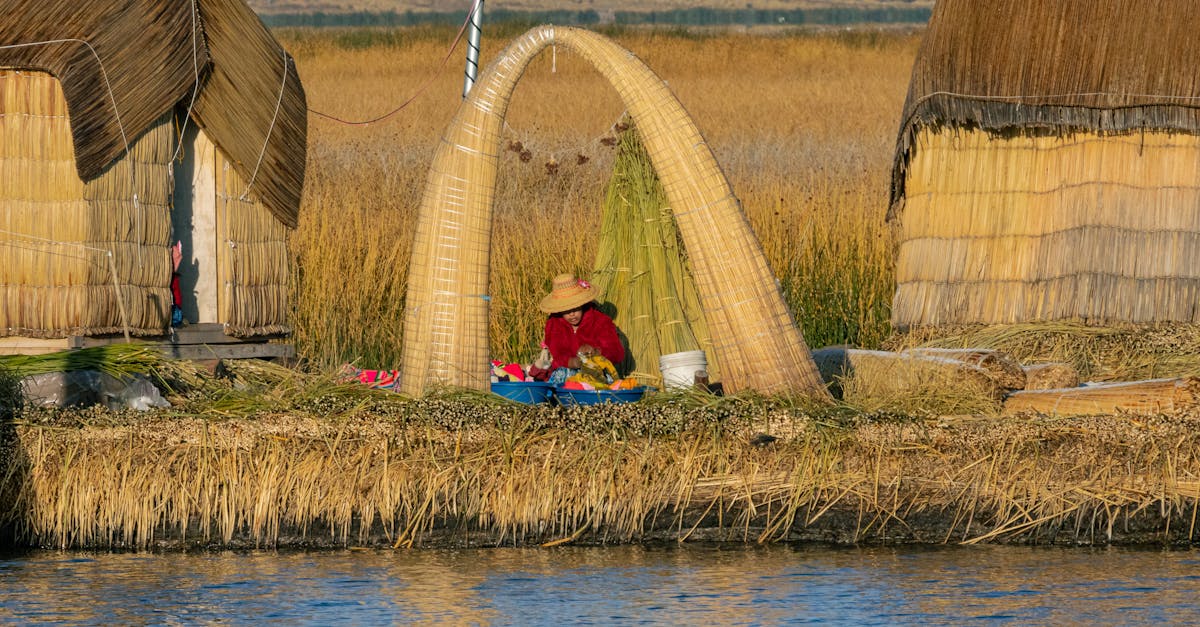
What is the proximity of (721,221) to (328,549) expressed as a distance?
7.73 ft

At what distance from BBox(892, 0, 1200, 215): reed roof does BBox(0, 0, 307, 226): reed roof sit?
12.6 feet

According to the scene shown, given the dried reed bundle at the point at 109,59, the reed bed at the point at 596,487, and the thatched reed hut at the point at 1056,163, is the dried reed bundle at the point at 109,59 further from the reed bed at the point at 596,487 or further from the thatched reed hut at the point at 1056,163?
the thatched reed hut at the point at 1056,163

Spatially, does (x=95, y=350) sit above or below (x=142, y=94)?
below

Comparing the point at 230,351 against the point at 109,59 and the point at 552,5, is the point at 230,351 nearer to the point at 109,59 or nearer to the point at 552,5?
the point at 109,59

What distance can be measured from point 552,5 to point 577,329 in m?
52.2

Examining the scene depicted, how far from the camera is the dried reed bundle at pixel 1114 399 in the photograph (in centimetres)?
858

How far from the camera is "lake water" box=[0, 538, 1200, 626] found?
22.4ft

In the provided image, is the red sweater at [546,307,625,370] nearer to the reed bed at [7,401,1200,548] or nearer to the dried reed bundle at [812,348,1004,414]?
the dried reed bundle at [812,348,1004,414]

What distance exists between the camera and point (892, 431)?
8.22 metres

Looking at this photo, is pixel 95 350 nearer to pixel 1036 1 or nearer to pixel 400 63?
pixel 1036 1

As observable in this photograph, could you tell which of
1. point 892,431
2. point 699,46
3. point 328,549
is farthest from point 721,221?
point 699,46

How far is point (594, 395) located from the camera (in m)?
8.88

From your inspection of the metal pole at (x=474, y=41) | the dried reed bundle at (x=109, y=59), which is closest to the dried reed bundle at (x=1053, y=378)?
the metal pole at (x=474, y=41)

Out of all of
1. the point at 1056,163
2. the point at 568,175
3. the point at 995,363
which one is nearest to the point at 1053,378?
the point at 995,363
